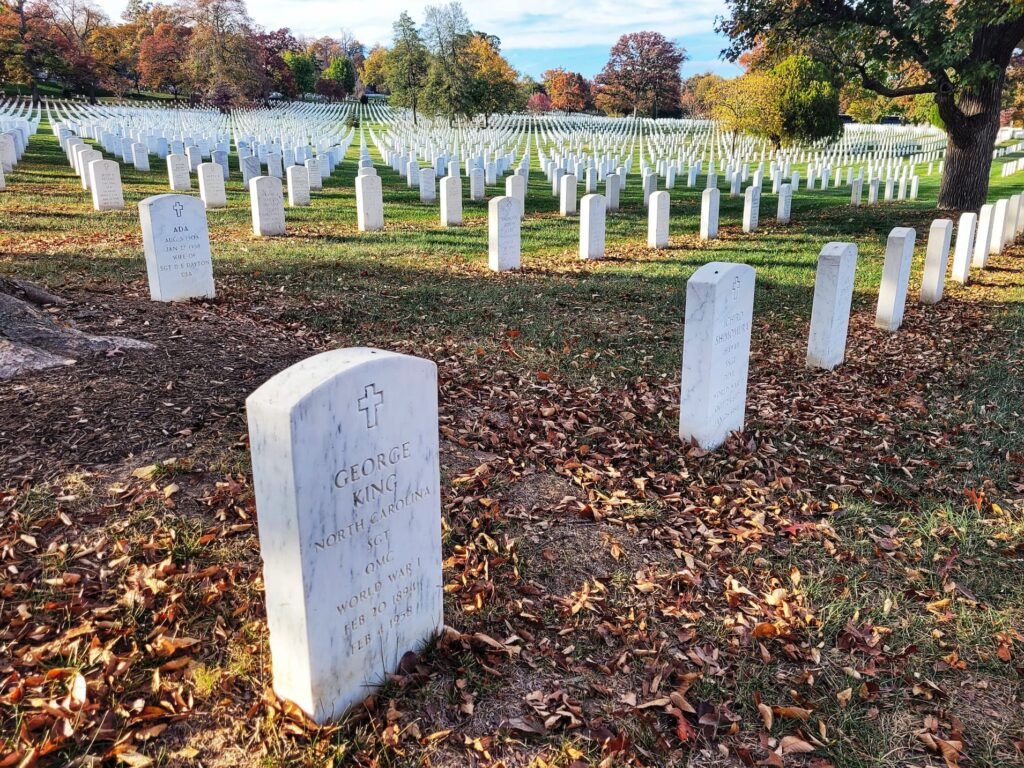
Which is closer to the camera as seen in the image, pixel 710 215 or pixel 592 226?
pixel 592 226

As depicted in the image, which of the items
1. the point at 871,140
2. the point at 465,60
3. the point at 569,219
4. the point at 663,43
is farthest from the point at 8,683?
the point at 663,43

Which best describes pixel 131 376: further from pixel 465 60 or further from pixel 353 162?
pixel 465 60

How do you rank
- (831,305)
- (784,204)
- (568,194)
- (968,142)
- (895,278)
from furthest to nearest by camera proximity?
(568,194) < (784,204) < (968,142) < (895,278) < (831,305)

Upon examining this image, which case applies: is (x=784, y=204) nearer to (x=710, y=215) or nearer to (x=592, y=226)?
(x=710, y=215)

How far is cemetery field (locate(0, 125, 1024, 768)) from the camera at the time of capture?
9.41 feet

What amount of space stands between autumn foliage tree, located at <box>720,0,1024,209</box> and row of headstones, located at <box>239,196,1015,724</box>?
15.9m

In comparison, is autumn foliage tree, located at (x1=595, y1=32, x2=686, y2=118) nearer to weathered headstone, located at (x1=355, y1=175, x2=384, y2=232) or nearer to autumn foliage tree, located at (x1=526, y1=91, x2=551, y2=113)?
autumn foliage tree, located at (x1=526, y1=91, x2=551, y2=113)

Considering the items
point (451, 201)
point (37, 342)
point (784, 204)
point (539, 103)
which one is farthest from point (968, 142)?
point (539, 103)

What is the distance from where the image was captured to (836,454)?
5.66 meters

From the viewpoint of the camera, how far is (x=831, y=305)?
24.3ft

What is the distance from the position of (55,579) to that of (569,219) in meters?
16.1

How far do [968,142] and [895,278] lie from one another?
1226 centimetres

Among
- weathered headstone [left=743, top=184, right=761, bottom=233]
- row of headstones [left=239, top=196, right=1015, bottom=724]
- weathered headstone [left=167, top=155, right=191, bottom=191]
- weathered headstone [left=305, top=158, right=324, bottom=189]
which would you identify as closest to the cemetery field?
row of headstones [left=239, top=196, right=1015, bottom=724]

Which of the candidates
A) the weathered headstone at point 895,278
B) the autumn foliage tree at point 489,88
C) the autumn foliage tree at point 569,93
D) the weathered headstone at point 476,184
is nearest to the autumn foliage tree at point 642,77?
the autumn foliage tree at point 569,93
